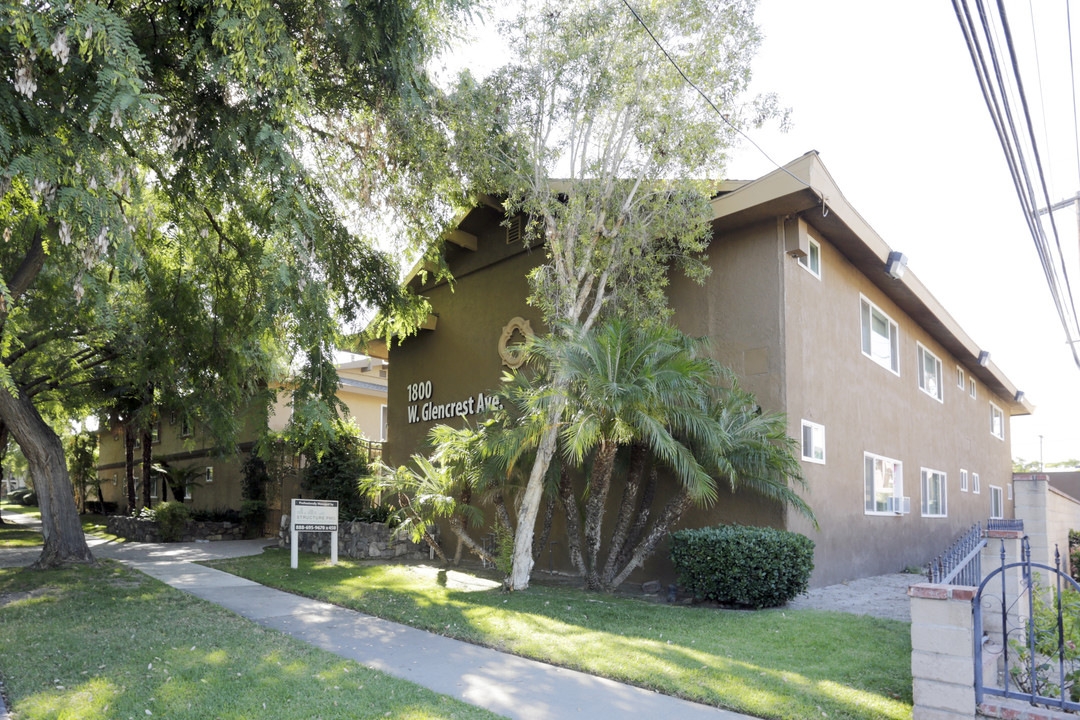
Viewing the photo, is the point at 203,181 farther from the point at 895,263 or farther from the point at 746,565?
the point at 895,263

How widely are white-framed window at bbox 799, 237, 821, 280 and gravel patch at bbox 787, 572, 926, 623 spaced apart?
4834 millimetres

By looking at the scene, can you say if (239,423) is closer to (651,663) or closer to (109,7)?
(109,7)

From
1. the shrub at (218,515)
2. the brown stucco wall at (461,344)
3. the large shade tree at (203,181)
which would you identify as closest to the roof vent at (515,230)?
the brown stucco wall at (461,344)

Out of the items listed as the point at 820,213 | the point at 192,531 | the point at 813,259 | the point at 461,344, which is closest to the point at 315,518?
the point at 461,344

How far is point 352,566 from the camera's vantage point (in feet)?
44.3

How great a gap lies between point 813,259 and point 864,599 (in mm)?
5205

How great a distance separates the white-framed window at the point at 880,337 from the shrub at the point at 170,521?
16.1 metres

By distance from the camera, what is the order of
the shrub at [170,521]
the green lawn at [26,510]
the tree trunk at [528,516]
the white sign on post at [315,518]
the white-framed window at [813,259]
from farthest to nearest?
the green lawn at [26,510] → the shrub at [170,521] → the white sign on post at [315,518] → the white-framed window at [813,259] → the tree trunk at [528,516]

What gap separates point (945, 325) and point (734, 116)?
9380 millimetres

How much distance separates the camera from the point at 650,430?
30.6 feet

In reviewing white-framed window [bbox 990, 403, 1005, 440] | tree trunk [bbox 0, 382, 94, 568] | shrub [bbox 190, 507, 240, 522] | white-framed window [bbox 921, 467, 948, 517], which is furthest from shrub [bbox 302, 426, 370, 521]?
white-framed window [bbox 990, 403, 1005, 440]

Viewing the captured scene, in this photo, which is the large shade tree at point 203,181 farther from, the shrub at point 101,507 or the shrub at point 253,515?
the shrub at point 101,507

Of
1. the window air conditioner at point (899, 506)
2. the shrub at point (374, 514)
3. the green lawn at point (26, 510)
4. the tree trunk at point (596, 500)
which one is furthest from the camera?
the green lawn at point (26, 510)

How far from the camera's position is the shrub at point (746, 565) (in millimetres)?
9516
